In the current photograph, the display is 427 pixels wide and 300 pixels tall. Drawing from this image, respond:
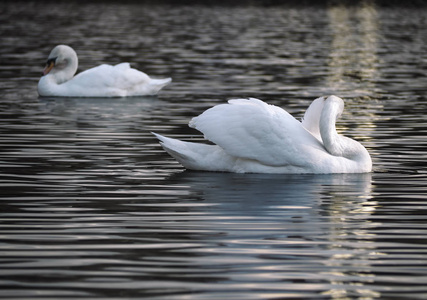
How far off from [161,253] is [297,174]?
450 centimetres

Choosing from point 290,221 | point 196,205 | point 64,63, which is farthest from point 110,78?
→ point 290,221

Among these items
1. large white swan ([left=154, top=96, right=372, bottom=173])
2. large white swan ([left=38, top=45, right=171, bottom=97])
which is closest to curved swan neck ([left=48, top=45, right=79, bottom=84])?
large white swan ([left=38, top=45, right=171, bottom=97])

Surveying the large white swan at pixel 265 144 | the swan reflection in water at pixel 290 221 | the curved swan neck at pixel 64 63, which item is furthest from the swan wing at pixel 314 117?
the curved swan neck at pixel 64 63

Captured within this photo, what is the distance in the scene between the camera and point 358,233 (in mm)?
9602

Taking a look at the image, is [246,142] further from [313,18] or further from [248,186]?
[313,18]

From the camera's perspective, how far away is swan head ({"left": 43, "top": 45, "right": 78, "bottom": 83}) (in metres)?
24.0

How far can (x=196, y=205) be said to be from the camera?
10836mm

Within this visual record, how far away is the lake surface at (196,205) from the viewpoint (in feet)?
25.6

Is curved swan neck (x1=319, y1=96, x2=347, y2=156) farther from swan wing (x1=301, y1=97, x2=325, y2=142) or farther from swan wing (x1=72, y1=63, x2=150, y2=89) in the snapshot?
swan wing (x1=72, y1=63, x2=150, y2=89)

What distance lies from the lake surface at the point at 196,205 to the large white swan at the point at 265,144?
17 centimetres

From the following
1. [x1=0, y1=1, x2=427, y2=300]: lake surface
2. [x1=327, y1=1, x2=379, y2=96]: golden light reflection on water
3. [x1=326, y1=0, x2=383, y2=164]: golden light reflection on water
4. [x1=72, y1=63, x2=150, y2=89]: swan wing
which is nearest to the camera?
[x1=0, y1=1, x2=427, y2=300]: lake surface

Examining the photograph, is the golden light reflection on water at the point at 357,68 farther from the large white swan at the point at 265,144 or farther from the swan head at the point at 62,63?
the swan head at the point at 62,63

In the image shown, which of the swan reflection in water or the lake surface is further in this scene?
the swan reflection in water

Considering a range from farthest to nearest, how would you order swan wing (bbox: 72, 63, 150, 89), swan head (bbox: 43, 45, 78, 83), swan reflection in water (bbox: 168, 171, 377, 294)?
swan head (bbox: 43, 45, 78, 83) → swan wing (bbox: 72, 63, 150, 89) → swan reflection in water (bbox: 168, 171, 377, 294)
